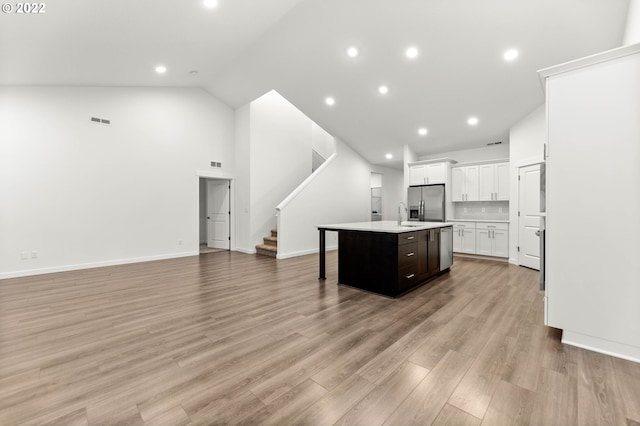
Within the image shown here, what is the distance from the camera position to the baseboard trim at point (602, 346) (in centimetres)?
206

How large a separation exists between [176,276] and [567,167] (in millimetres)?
5237

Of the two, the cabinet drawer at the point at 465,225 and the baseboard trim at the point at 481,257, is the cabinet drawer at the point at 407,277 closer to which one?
the baseboard trim at the point at 481,257

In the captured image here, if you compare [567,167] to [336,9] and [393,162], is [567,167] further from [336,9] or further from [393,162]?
[393,162]

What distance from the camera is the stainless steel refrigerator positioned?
695 cm

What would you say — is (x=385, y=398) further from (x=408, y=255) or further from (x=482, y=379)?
(x=408, y=255)

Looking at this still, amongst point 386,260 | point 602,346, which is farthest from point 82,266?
point 602,346

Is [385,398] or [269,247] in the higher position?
[269,247]

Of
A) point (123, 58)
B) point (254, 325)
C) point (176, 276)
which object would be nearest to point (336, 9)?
point (123, 58)

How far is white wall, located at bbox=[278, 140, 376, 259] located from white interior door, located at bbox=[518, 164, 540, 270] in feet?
13.7

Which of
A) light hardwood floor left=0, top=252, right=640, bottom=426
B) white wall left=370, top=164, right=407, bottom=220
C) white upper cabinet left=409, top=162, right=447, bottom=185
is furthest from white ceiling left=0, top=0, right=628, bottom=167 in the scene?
white wall left=370, top=164, right=407, bottom=220

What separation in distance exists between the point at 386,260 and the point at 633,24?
353 cm

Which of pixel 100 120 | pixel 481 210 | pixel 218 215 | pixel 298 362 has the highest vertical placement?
pixel 100 120

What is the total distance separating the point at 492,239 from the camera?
Result: 249 inches

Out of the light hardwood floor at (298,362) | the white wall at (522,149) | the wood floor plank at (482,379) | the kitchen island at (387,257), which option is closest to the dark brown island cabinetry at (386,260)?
the kitchen island at (387,257)
